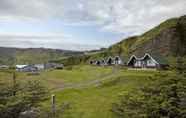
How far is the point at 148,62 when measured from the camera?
75.7m

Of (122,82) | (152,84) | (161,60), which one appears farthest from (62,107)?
(161,60)

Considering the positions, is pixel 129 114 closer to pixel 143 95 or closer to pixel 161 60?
pixel 143 95

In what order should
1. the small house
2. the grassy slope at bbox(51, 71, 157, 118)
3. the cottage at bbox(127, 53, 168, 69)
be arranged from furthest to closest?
the small house, the cottage at bbox(127, 53, 168, 69), the grassy slope at bbox(51, 71, 157, 118)

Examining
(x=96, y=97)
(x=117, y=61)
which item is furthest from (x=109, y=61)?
(x=96, y=97)

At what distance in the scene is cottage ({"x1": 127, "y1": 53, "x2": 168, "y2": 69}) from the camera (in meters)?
71.1

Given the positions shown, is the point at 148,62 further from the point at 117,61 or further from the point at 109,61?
the point at 109,61

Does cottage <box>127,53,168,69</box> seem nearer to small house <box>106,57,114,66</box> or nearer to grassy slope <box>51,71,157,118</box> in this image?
grassy slope <box>51,71,157,118</box>

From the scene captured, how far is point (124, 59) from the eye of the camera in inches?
3647

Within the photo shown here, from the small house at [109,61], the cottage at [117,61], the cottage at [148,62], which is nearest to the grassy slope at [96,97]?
the cottage at [148,62]

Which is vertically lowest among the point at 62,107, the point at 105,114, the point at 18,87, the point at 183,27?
the point at 105,114

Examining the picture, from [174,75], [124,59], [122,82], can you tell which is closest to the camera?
[174,75]

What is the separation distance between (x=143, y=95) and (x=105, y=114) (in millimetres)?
12638

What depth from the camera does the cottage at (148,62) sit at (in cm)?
7106

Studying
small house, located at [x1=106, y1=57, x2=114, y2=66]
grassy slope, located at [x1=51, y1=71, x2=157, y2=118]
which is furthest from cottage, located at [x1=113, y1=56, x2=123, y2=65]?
grassy slope, located at [x1=51, y1=71, x2=157, y2=118]
